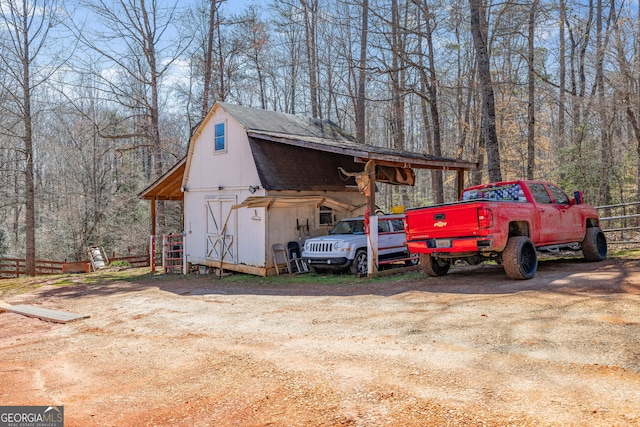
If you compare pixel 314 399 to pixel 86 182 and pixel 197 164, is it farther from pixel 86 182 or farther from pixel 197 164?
pixel 86 182

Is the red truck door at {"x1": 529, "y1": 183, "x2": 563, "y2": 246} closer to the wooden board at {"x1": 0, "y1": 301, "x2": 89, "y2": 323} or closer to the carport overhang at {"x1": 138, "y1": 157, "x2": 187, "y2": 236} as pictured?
the wooden board at {"x1": 0, "y1": 301, "x2": 89, "y2": 323}

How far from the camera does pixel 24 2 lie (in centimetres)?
2045

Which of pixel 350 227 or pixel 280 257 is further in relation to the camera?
pixel 280 257

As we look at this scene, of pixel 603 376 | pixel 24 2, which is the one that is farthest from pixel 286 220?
pixel 24 2

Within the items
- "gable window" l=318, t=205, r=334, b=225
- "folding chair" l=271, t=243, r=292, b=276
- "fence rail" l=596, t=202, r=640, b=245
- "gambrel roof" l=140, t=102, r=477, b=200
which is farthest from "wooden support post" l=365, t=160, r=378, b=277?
"fence rail" l=596, t=202, r=640, b=245

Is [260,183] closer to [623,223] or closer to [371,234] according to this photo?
[371,234]

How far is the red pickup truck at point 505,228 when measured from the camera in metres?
8.70

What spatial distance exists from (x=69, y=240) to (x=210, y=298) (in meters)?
24.0

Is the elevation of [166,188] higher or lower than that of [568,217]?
higher

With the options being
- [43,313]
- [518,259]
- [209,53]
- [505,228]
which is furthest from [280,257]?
[209,53]

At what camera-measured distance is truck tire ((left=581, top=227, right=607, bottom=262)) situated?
11172 millimetres

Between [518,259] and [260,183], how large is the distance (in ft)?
25.0

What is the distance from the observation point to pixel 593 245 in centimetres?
1114

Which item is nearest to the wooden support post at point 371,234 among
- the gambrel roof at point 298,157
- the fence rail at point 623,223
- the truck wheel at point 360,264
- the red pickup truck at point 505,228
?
the gambrel roof at point 298,157
